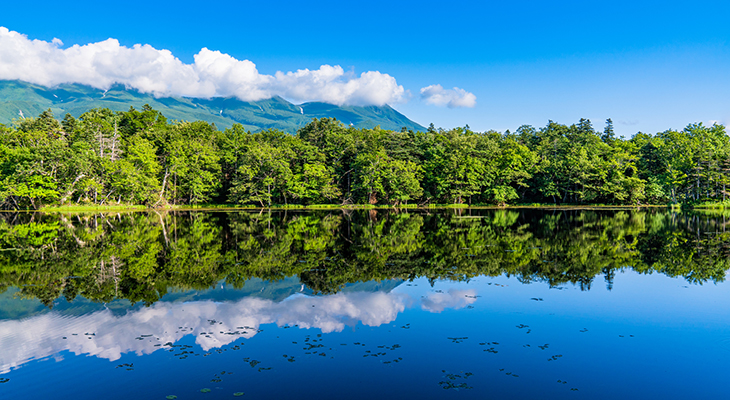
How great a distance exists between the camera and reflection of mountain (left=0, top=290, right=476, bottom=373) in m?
7.90

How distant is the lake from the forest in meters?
42.3

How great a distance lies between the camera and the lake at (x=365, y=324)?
642 cm

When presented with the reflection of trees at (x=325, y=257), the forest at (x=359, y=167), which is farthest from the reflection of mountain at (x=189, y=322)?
the forest at (x=359, y=167)

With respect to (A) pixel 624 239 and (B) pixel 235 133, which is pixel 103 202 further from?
(A) pixel 624 239

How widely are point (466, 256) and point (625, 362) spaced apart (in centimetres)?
1008

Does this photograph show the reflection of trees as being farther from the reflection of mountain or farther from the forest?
the forest

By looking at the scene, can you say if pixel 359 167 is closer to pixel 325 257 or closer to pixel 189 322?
pixel 325 257

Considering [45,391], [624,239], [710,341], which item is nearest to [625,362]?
[710,341]

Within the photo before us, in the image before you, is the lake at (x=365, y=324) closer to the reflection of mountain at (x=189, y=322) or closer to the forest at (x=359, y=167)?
the reflection of mountain at (x=189, y=322)

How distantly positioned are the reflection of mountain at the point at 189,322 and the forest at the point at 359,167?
160 ft

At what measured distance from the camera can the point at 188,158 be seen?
61219 mm

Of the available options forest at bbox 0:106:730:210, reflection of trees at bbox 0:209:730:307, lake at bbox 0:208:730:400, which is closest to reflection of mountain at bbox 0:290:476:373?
lake at bbox 0:208:730:400

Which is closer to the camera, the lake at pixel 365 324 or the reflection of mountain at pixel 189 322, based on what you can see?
the lake at pixel 365 324

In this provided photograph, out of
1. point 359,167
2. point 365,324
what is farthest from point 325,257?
point 359,167
